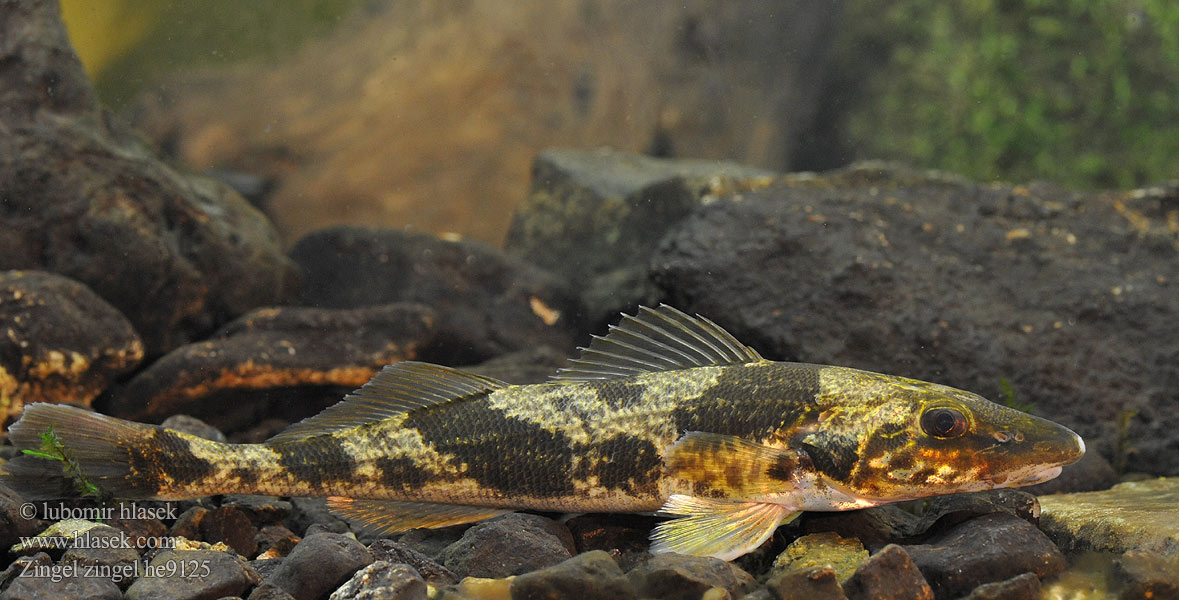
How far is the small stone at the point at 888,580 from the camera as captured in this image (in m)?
2.69

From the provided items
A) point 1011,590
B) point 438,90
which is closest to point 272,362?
point 438,90

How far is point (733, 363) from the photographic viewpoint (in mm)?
3682

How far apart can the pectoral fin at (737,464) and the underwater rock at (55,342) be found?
3.58m

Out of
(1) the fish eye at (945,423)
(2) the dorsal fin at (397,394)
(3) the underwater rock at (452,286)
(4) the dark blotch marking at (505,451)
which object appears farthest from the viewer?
(3) the underwater rock at (452,286)

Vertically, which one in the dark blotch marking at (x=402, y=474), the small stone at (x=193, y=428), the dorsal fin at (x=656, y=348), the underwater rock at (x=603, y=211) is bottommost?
the dark blotch marking at (x=402, y=474)

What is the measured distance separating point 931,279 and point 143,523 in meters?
4.41

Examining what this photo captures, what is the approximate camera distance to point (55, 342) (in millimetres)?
4812

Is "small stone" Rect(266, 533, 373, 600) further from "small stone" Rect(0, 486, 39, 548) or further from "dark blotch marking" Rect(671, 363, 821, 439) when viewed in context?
"dark blotch marking" Rect(671, 363, 821, 439)

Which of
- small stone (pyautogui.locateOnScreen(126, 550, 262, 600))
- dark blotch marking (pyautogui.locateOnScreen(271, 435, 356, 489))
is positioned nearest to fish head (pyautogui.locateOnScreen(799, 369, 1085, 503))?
dark blotch marking (pyautogui.locateOnScreen(271, 435, 356, 489))

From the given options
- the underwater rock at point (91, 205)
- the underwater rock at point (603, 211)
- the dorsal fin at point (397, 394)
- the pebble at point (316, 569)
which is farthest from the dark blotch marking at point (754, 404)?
the underwater rock at point (91, 205)

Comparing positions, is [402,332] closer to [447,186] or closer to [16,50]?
[447,186]

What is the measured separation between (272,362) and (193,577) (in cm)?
262

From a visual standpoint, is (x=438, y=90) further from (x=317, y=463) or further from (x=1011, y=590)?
(x=1011, y=590)

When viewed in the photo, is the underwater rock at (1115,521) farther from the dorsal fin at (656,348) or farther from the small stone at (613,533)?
the small stone at (613,533)
